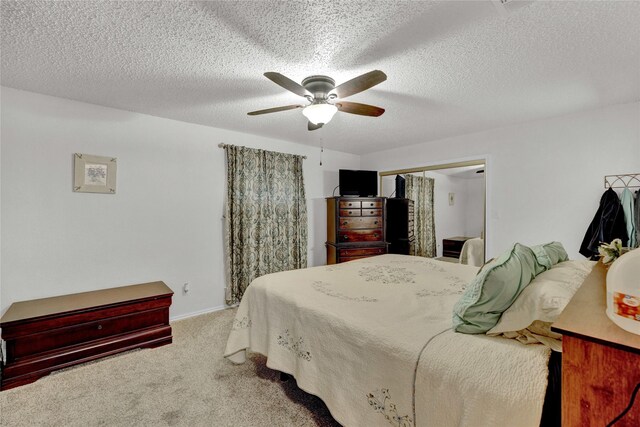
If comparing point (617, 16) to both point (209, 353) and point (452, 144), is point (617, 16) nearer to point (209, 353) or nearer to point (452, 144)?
point (452, 144)

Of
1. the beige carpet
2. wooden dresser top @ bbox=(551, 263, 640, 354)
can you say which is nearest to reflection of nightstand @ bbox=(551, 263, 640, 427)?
wooden dresser top @ bbox=(551, 263, 640, 354)

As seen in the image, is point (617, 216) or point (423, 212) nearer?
point (617, 216)

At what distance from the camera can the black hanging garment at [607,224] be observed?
103 inches

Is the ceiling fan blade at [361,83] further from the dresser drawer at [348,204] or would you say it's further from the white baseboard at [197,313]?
the white baseboard at [197,313]

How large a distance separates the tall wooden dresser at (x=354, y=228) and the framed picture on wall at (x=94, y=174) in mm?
2841

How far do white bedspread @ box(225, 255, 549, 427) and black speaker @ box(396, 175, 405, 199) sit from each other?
248cm

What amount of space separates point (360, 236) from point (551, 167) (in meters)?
2.53

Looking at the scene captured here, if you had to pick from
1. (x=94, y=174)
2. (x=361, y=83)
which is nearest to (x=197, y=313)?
(x=94, y=174)

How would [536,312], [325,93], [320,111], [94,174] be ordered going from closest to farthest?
[536,312] → [320,111] → [325,93] → [94,174]

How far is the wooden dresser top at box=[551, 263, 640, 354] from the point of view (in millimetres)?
692

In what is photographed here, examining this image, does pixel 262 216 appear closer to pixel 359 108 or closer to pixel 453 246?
pixel 359 108

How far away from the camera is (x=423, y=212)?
4457mm

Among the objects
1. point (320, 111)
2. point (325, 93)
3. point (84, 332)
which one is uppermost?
point (325, 93)

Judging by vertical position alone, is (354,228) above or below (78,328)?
above
